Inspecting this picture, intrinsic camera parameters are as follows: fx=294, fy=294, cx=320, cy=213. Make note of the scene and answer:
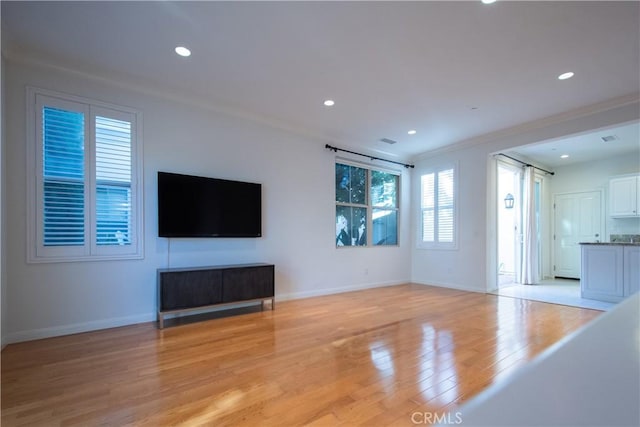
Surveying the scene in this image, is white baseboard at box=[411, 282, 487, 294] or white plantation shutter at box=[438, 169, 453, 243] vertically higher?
white plantation shutter at box=[438, 169, 453, 243]

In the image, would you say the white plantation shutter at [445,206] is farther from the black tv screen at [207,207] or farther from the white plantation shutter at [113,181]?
the white plantation shutter at [113,181]

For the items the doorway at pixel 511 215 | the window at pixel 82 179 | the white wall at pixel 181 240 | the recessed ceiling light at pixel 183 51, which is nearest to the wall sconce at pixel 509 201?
the doorway at pixel 511 215

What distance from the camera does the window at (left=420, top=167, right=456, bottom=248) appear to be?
237 inches

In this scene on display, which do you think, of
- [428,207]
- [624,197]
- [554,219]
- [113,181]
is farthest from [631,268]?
[113,181]

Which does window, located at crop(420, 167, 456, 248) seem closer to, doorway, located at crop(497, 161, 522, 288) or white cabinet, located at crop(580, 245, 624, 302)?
doorway, located at crop(497, 161, 522, 288)

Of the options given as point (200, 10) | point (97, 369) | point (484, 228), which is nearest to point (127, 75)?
point (200, 10)

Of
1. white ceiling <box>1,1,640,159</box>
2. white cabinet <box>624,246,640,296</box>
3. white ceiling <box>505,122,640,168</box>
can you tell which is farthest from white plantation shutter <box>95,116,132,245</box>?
white cabinet <box>624,246,640,296</box>

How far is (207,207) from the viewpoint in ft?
13.0

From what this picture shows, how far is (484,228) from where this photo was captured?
5.42 meters

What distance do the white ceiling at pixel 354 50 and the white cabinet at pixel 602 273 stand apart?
2473 millimetres

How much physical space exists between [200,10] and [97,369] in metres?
3.05

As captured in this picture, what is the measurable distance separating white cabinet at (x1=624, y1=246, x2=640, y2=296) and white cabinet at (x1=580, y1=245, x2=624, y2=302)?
0.17 ft

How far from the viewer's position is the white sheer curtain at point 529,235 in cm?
646

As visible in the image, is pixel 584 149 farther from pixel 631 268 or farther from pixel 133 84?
pixel 133 84
